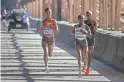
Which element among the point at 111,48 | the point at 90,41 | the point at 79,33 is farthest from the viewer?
the point at 111,48

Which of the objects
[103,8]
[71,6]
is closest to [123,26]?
[103,8]

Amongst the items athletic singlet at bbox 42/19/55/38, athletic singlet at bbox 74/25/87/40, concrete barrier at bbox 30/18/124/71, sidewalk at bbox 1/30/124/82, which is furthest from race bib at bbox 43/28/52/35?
concrete barrier at bbox 30/18/124/71

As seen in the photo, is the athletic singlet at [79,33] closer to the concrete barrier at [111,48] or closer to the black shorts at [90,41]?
the black shorts at [90,41]

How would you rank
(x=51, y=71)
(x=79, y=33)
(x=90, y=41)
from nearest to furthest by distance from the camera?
1. (x=79, y=33)
2. (x=90, y=41)
3. (x=51, y=71)

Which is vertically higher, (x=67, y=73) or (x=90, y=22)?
(x=90, y=22)

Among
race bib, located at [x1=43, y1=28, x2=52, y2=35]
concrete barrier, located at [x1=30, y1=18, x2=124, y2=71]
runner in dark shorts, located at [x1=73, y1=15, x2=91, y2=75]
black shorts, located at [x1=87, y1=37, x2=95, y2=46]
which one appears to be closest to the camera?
runner in dark shorts, located at [x1=73, y1=15, x2=91, y2=75]

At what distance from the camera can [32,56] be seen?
2127cm

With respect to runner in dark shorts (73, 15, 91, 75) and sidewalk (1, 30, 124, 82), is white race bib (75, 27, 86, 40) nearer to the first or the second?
runner in dark shorts (73, 15, 91, 75)

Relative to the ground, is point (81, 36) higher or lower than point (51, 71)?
higher

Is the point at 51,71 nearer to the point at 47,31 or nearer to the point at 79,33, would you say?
the point at 47,31

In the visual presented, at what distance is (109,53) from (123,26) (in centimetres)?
447

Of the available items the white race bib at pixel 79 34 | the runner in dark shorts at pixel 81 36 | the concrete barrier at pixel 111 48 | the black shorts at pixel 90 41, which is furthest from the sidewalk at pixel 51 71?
the white race bib at pixel 79 34

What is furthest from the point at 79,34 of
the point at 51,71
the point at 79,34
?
the point at 51,71

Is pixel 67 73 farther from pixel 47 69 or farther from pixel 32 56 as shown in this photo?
pixel 32 56
